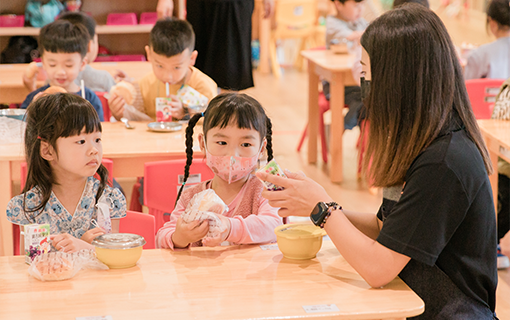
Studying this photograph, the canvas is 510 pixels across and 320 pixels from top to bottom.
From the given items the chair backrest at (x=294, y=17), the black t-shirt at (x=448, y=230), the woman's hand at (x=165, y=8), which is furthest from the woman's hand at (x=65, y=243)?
the chair backrest at (x=294, y=17)

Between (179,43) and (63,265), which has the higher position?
(179,43)

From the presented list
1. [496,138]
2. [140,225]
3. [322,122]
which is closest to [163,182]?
[140,225]

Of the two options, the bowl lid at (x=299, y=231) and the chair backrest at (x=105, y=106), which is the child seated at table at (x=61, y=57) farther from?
the bowl lid at (x=299, y=231)

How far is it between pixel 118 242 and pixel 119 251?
0.14 feet

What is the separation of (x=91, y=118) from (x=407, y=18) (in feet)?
3.26

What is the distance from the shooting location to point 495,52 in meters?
4.32

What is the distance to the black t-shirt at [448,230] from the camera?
1363 millimetres

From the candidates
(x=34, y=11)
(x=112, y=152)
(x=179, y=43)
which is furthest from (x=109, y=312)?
(x=34, y=11)

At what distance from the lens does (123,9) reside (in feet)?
18.7

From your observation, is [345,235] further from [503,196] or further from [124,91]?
[503,196]

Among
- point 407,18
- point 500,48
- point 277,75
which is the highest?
point 407,18

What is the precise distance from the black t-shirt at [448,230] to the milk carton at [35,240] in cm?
85

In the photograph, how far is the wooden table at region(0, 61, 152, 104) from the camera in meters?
3.94

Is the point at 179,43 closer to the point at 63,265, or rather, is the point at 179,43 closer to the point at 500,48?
the point at 63,265
